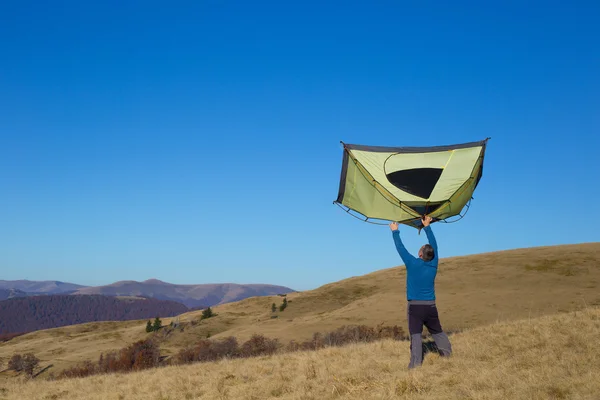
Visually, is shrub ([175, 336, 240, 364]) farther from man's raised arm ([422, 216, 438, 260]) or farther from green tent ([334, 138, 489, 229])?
man's raised arm ([422, 216, 438, 260])

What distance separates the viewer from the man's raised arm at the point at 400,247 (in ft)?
29.3

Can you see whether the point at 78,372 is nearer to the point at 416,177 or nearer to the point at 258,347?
the point at 258,347

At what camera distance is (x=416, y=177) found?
12.2 meters

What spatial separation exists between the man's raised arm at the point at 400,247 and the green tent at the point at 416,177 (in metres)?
2.57

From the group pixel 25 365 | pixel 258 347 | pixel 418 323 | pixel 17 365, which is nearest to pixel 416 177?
pixel 418 323

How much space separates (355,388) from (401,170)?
6.61 metres

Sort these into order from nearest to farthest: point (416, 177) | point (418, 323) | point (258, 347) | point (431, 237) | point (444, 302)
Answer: point (418, 323) < point (431, 237) < point (416, 177) < point (258, 347) < point (444, 302)

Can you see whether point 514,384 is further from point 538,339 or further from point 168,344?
point 168,344

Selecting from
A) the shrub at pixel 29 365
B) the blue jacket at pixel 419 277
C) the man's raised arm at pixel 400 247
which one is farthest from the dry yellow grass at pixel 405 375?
the shrub at pixel 29 365

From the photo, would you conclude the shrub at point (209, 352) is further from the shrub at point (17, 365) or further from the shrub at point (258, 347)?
the shrub at point (17, 365)

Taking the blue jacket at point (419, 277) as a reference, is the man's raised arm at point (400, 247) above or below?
above

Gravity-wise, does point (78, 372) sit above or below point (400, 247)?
below

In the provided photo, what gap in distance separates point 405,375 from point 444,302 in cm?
3212

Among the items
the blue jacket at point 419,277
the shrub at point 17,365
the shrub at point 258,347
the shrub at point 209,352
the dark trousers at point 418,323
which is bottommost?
the shrub at point 17,365
